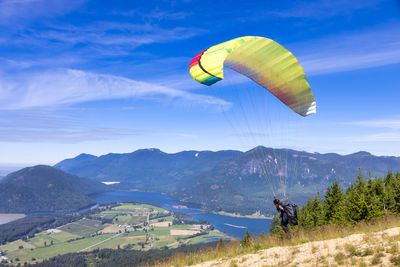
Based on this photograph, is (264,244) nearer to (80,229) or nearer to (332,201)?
(332,201)

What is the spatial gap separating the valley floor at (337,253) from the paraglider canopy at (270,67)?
253 inches

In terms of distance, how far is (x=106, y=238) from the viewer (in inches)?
6088

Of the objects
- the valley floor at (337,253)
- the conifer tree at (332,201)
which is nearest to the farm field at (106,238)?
the conifer tree at (332,201)

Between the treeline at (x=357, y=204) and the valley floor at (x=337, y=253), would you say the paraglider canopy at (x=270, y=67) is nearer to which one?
the valley floor at (x=337, y=253)

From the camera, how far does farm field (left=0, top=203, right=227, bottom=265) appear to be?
132m

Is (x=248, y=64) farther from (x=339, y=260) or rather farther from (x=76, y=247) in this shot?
(x=76, y=247)

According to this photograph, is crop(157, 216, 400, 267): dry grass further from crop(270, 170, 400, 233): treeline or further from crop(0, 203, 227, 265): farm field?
crop(0, 203, 227, 265): farm field

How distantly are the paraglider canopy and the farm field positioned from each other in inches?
5325

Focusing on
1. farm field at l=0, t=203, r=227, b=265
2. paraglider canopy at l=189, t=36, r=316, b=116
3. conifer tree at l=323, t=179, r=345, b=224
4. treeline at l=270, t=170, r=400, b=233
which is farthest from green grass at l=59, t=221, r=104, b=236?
paraglider canopy at l=189, t=36, r=316, b=116

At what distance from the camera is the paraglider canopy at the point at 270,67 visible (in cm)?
1129

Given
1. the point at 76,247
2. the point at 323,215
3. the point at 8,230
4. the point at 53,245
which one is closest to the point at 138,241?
the point at 76,247

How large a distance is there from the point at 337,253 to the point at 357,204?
13889 millimetres

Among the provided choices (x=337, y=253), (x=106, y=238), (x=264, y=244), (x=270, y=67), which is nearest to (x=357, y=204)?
(x=264, y=244)

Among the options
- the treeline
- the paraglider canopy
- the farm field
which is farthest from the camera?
the farm field
